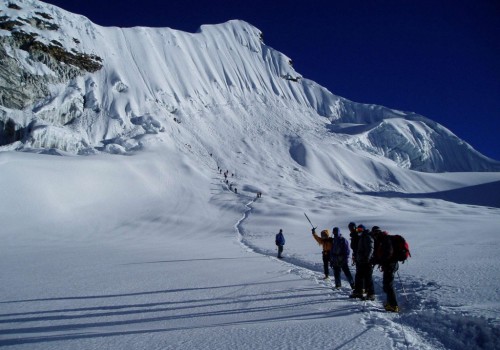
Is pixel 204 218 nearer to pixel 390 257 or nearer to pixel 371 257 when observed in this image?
pixel 371 257

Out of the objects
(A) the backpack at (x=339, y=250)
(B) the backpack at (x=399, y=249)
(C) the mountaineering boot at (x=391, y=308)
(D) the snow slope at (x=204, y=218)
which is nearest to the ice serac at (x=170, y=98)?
(D) the snow slope at (x=204, y=218)

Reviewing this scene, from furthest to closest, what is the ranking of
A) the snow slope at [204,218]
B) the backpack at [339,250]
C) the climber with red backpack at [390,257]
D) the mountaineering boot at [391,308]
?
the backpack at [339,250] → the climber with red backpack at [390,257] → the mountaineering boot at [391,308] → the snow slope at [204,218]

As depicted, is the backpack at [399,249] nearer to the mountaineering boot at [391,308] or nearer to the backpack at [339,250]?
the mountaineering boot at [391,308]

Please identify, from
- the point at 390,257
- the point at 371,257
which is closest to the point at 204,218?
the point at 371,257

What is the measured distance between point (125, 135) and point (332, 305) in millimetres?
63008

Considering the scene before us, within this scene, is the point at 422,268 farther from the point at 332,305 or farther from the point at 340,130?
the point at 340,130

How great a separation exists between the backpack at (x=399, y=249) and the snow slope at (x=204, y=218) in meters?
1.00

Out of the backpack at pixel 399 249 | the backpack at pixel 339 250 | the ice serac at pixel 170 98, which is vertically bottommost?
the backpack at pixel 339 250

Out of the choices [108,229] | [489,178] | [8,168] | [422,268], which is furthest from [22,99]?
[489,178]

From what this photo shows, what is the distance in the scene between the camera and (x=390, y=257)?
→ 6.22 meters

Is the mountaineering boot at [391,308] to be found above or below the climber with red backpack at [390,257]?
below

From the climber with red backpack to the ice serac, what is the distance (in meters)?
52.7

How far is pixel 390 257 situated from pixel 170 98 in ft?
278

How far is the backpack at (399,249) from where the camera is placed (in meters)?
6.10
